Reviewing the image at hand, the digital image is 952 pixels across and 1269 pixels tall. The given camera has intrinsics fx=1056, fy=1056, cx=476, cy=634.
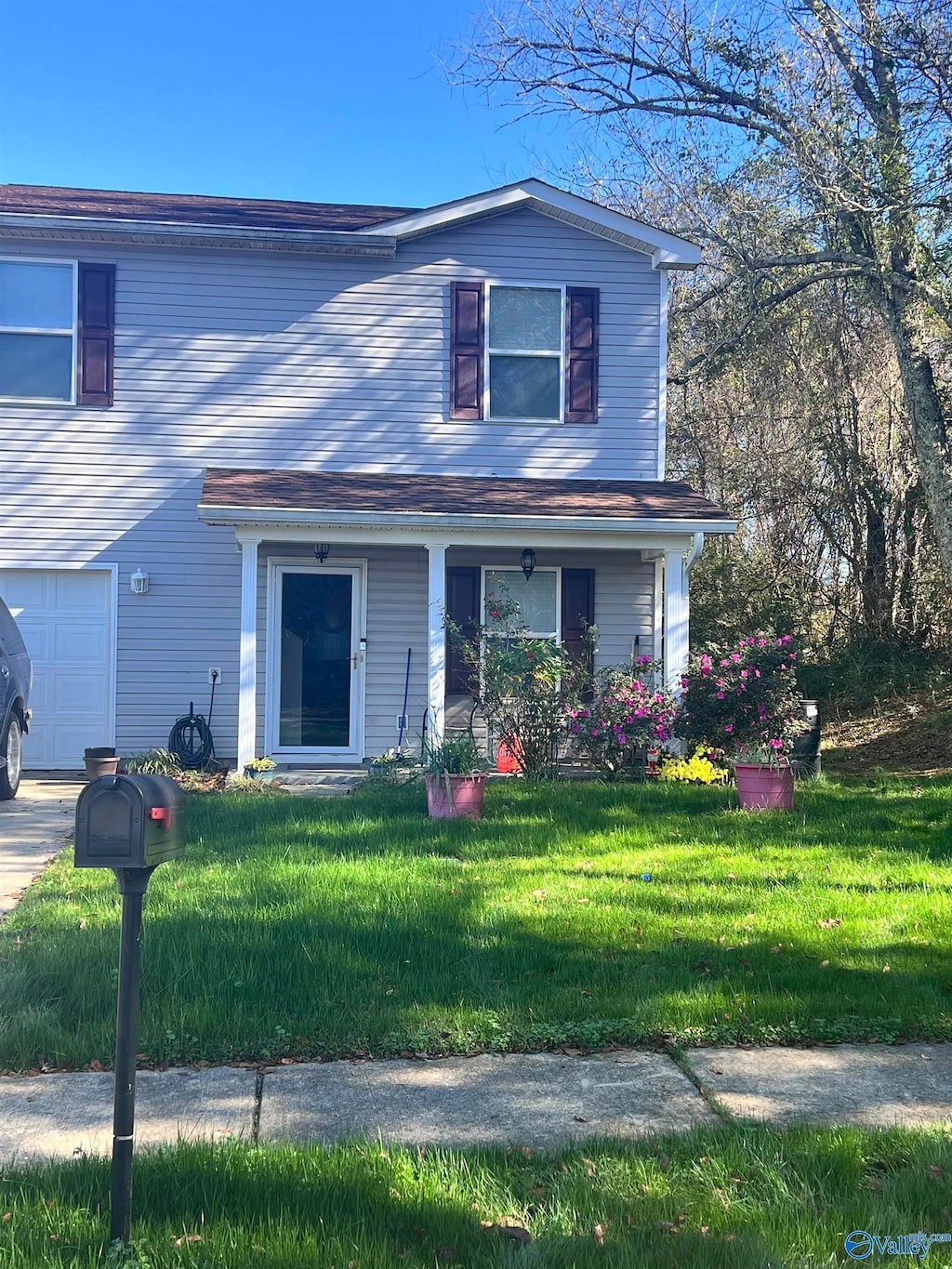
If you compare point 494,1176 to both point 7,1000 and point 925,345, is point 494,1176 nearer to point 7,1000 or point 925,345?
point 7,1000

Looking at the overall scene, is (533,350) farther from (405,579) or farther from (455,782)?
(455,782)

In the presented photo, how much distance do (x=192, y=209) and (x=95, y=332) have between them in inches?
78.5

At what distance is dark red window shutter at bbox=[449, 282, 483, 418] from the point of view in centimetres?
1170

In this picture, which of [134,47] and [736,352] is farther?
[736,352]

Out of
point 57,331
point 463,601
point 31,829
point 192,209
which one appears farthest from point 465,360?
point 31,829

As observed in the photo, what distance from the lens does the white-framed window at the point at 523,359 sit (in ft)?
38.7

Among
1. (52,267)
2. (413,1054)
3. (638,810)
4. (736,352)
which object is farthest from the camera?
(736,352)

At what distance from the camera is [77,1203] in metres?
2.82

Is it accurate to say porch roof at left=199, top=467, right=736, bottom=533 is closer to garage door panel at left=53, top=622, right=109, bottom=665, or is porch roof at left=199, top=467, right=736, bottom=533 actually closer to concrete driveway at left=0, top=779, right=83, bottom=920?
garage door panel at left=53, top=622, right=109, bottom=665

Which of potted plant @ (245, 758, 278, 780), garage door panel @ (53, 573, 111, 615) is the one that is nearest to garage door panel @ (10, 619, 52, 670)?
garage door panel @ (53, 573, 111, 615)

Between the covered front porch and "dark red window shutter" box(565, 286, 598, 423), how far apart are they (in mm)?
882

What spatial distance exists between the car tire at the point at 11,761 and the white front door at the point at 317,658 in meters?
2.65

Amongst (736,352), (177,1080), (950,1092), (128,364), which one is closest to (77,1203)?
(177,1080)

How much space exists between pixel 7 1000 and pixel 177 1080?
1006 millimetres
